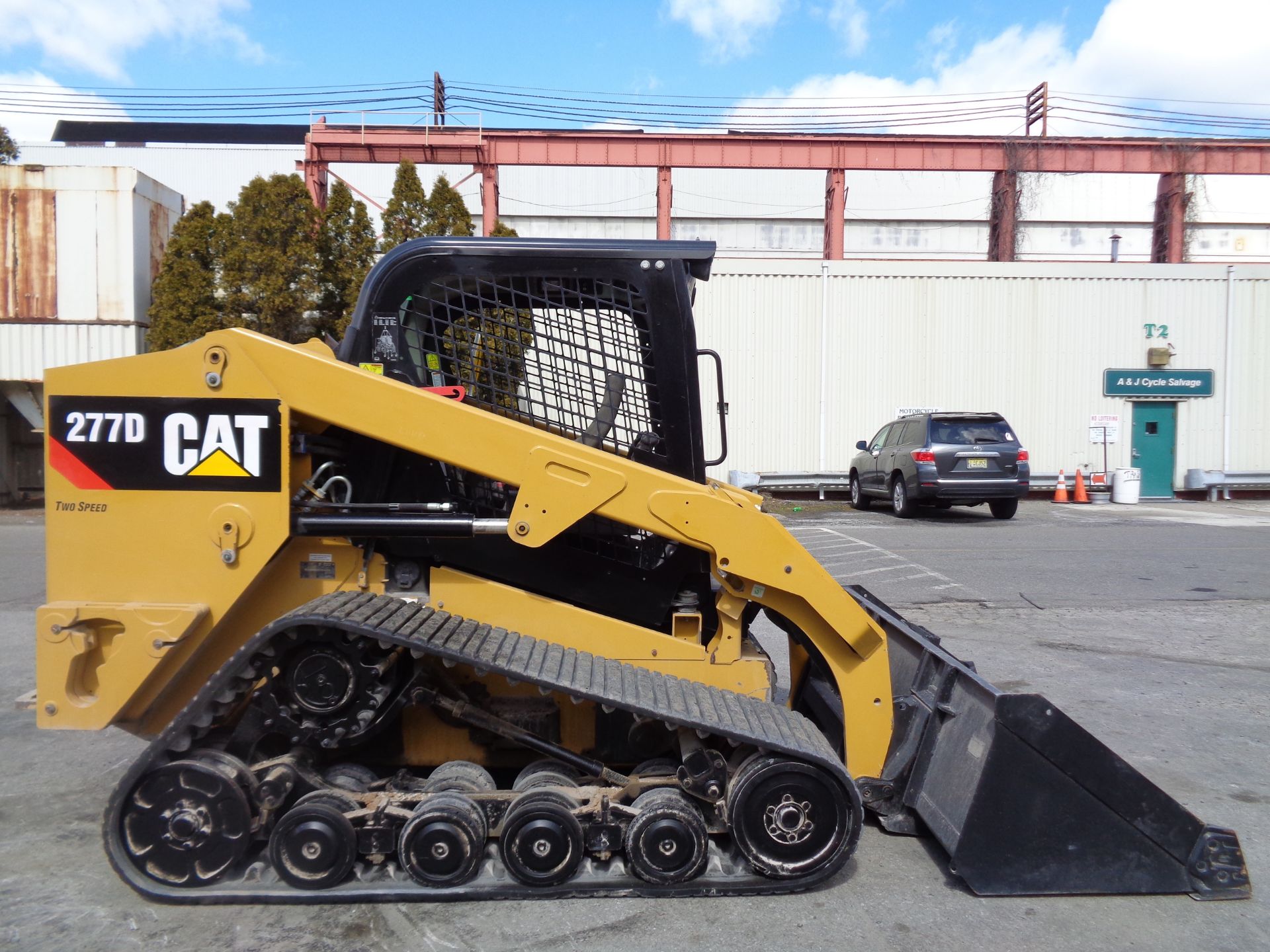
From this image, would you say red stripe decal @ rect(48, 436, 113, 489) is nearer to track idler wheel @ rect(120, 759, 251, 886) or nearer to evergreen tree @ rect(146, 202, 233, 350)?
track idler wheel @ rect(120, 759, 251, 886)

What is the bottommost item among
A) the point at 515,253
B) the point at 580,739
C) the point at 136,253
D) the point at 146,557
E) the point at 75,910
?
the point at 75,910

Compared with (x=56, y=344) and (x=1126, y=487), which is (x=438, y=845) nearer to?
(x=56, y=344)

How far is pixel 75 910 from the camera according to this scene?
117 inches

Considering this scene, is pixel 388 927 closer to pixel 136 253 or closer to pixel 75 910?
pixel 75 910

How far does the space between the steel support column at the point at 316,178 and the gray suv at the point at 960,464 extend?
14.7 meters

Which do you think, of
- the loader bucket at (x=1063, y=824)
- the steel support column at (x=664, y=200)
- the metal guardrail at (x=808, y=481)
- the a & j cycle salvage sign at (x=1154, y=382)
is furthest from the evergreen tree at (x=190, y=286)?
the a & j cycle salvage sign at (x=1154, y=382)

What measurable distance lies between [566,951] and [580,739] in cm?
80

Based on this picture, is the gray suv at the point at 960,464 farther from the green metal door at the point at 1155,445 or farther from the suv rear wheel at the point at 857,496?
the green metal door at the point at 1155,445

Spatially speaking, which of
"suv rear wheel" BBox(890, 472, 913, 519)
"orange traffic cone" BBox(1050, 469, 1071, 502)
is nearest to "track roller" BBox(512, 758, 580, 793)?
"suv rear wheel" BBox(890, 472, 913, 519)

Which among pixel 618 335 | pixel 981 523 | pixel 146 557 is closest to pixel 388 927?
pixel 146 557

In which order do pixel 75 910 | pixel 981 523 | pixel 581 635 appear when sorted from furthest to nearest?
pixel 981 523
pixel 581 635
pixel 75 910

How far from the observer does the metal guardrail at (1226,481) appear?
63.6 ft

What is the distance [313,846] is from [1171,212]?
28.2 meters

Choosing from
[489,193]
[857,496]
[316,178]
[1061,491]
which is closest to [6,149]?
[316,178]
